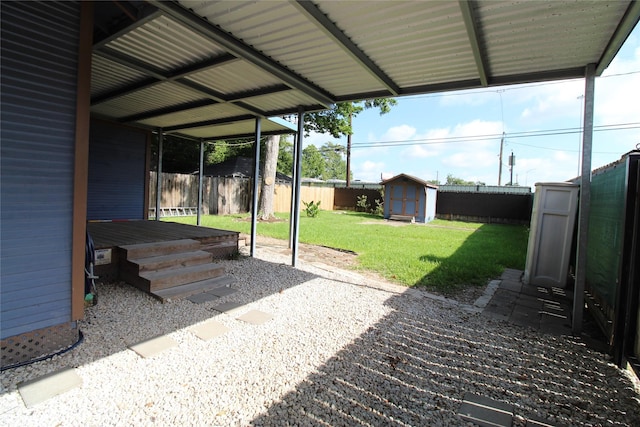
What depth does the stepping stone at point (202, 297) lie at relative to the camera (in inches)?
136

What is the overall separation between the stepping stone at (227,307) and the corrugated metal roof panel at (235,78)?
8.98ft

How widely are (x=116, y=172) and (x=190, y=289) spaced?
4649mm

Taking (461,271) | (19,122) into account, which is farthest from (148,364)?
(461,271)

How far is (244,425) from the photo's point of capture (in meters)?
1.65

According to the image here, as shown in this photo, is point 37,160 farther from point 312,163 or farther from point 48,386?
point 312,163

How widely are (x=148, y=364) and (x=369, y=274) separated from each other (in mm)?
3572

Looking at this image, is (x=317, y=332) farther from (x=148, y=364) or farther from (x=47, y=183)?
(x=47, y=183)

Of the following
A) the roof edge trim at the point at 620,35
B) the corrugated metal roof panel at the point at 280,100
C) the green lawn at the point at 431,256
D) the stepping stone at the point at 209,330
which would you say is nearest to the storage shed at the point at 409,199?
the green lawn at the point at 431,256

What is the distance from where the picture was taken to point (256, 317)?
3.10 metres

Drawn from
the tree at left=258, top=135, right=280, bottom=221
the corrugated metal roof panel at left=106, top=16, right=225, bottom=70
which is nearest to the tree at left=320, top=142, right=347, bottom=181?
the tree at left=258, top=135, right=280, bottom=221

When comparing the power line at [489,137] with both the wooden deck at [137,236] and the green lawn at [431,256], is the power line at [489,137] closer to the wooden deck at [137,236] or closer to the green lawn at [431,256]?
the green lawn at [431,256]

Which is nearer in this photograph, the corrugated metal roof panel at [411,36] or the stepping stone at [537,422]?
the stepping stone at [537,422]

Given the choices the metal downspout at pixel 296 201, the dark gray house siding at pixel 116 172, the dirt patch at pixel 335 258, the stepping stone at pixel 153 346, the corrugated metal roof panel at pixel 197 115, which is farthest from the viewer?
the dark gray house siding at pixel 116 172

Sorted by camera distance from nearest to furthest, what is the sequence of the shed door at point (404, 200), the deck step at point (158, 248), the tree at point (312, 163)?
the deck step at point (158, 248)
the shed door at point (404, 200)
the tree at point (312, 163)
